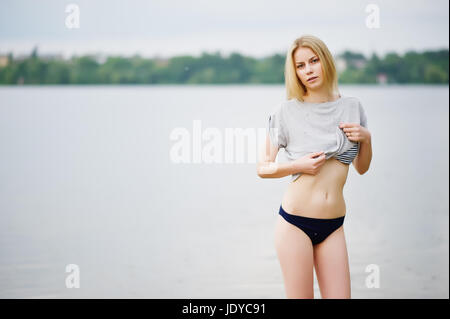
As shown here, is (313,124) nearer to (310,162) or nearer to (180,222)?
(310,162)

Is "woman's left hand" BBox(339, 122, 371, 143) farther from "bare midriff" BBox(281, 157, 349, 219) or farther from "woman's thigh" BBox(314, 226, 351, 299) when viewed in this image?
"woman's thigh" BBox(314, 226, 351, 299)

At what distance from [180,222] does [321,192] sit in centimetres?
420

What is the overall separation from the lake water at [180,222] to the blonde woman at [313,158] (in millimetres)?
2109

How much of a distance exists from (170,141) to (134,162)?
3.00 m

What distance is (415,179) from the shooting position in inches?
Answer: 311

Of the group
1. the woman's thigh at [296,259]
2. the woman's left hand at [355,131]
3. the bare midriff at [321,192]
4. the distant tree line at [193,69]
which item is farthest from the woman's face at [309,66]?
the distant tree line at [193,69]

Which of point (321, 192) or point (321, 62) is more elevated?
point (321, 62)

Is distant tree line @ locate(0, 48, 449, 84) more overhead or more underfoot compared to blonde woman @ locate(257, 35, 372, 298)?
more overhead

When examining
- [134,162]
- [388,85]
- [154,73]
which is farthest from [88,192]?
[388,85]

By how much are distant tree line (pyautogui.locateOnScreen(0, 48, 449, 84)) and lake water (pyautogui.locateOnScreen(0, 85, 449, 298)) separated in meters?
26.0

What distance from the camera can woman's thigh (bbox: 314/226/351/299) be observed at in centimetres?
194

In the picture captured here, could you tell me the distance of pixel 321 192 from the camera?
1.95m

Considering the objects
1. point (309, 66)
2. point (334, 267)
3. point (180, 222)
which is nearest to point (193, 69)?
point (180, 222)

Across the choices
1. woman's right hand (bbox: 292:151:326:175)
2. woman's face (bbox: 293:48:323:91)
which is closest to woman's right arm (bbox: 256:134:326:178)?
woman's right hand (bbox: 292:151:326:175)
